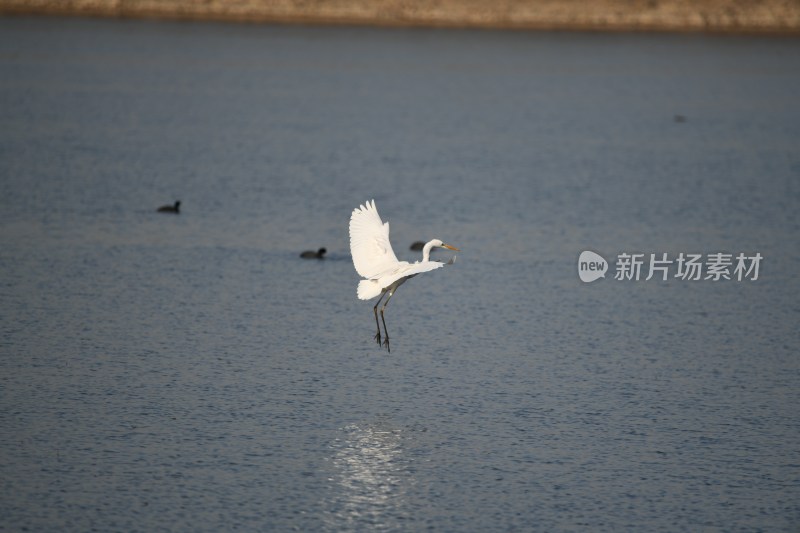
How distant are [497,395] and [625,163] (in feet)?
64.3

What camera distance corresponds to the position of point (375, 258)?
13.6 meters

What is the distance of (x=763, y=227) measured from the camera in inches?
915

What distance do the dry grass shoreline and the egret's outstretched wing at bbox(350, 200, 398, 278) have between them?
5838cm

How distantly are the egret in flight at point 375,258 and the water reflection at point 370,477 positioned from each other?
1.50 metres

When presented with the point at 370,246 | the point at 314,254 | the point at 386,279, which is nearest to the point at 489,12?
the point at 314,254

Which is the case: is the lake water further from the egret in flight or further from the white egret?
the egret in flight

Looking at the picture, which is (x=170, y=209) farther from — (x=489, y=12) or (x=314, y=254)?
(x=489, y=12)

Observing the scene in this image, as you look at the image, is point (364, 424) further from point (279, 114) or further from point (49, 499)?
point (279, 114)

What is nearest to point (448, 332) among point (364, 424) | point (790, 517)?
point (364, 424)

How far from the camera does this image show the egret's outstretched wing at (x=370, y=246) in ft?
44.1

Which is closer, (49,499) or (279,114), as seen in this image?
(49,499)

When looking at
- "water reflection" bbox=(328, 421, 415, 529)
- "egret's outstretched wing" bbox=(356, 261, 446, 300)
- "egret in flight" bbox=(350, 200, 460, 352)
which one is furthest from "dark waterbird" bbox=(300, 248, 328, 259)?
"water reflection" bbox=(328, 421, 415, 529)

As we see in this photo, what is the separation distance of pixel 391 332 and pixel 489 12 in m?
56.8

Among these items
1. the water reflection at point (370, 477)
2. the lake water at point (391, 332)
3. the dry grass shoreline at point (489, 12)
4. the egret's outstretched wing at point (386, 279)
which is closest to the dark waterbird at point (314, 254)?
the lake water at point (391, 332)
